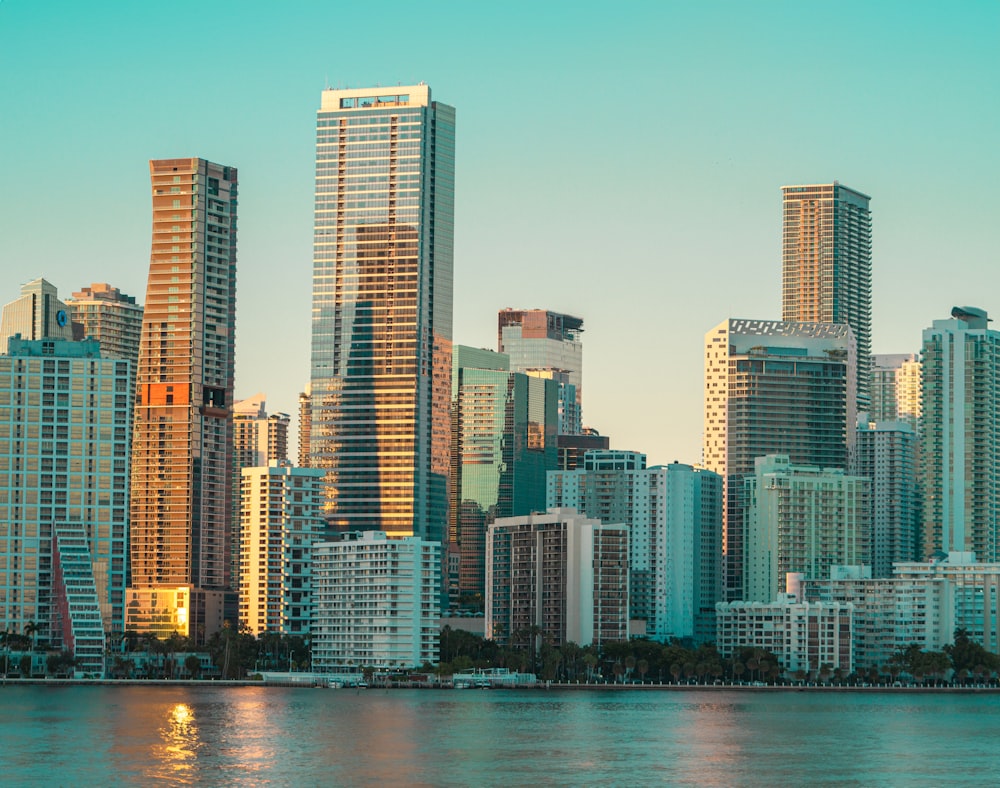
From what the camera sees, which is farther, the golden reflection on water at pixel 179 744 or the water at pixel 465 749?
the golden reflection on water at pixel 179 744

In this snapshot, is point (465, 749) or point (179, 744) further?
point (465, 749)

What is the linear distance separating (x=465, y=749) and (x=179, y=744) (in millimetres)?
22390

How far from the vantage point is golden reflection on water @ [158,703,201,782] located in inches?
5335

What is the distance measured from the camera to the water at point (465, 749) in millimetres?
134000

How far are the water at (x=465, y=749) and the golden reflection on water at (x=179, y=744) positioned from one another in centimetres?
15

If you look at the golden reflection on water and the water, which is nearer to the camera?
the water

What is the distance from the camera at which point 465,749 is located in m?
154

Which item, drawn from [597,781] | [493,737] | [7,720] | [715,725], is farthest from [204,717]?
[597,781]

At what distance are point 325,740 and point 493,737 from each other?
49.7 ft

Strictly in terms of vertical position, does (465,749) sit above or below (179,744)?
below

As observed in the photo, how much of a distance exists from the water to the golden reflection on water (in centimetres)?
15

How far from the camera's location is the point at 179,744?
15312cm

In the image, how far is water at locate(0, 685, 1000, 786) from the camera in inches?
5276

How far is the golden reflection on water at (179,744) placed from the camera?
136 meters
